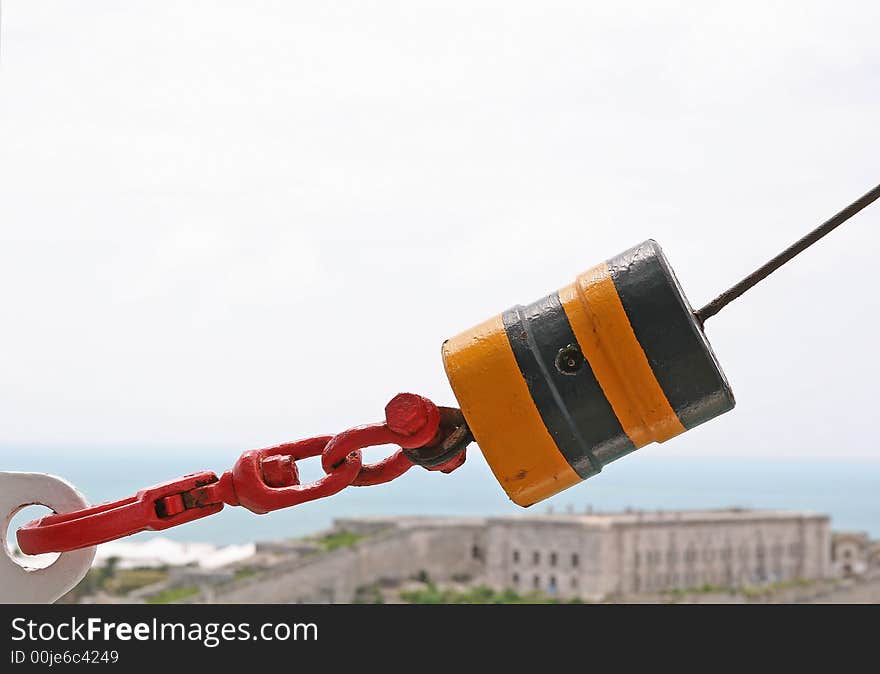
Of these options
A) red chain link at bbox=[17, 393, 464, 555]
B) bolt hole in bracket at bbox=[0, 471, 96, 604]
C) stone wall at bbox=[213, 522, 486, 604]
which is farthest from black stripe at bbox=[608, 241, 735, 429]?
stone wall at bbox=[213, 522, 486, 604]

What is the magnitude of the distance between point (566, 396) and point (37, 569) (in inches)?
26.6

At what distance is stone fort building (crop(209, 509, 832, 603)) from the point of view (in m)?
41.5

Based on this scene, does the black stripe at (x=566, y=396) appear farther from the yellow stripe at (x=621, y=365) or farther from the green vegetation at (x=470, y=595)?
the green vegetation at (x=470, y=595)

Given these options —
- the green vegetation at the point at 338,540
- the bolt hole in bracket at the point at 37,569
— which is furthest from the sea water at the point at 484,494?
the bolt hole in bracket at the point at 37,569

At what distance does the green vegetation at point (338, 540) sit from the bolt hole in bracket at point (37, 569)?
39432 mm

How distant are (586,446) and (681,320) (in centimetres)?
15

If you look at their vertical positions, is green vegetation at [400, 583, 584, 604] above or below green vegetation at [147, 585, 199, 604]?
below

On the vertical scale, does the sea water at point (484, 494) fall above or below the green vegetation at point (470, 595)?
above

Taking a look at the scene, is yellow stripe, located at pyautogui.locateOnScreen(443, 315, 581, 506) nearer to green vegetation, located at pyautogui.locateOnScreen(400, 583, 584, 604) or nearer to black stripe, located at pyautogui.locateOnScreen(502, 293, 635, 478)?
black stripe, located at pyautogui.locateOnScreen(502, 293, 635, 478)

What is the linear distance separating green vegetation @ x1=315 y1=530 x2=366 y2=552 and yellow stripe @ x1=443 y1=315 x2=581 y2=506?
3973cm

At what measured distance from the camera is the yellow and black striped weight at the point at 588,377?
4.14ft
